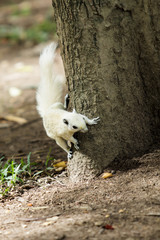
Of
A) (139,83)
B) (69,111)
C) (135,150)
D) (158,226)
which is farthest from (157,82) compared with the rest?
(158,226)

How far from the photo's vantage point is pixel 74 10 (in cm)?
294

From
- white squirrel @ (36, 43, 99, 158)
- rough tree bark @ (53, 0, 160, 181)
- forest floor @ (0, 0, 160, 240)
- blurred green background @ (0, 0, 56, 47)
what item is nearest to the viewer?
forest floor @ (0, 0, 160, 240)

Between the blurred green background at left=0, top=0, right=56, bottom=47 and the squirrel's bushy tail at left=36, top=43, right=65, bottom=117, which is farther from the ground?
the blurred green background at left=0, top=0, right=56, bottom=47

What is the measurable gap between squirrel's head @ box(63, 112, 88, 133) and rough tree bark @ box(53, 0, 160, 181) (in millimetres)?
115

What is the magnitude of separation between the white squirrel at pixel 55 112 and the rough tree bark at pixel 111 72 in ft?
0.41

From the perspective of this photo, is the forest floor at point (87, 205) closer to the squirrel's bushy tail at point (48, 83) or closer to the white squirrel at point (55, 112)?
the white squirrel at point (55, 112)

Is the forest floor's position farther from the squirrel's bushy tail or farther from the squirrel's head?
the squirrel's bushy tail

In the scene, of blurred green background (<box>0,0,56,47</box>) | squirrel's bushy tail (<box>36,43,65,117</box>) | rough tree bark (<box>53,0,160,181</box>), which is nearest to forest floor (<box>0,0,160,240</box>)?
rough tree bark (<box>53,0,160,181</box>)

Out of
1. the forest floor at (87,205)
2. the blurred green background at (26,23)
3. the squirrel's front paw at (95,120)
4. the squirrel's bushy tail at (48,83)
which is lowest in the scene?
the forest floor at (87,205)

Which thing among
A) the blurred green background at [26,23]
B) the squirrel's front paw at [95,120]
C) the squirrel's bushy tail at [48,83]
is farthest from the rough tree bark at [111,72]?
the blurred green background at [26,23]

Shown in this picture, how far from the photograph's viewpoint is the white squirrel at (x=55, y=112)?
3.13 m

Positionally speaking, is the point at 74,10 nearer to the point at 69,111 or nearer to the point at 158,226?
the point at 69,111

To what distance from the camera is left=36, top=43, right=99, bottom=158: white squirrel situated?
10.3 ft

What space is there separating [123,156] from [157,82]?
75cm
